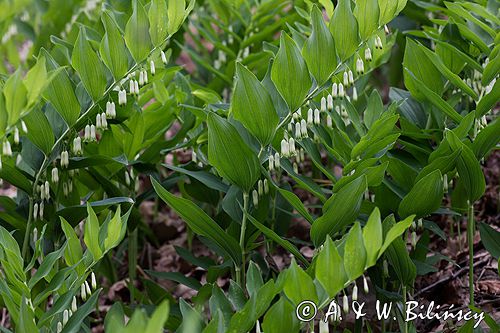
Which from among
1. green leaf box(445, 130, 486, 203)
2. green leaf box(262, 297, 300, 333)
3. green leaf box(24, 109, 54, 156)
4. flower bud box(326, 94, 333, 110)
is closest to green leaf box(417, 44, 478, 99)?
green leaf box(445, 130, 486, 203)

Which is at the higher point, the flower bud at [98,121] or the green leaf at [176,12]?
the green leaf at [176,12]

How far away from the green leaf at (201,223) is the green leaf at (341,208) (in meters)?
0.31

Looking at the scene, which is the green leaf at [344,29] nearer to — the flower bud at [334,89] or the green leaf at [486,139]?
the flower bud at [334,89]

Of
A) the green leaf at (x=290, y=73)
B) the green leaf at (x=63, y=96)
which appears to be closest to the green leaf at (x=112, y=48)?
the green leaf at (x=63, y=96)

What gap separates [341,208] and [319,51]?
1.66 feet

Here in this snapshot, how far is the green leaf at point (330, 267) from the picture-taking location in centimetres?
183

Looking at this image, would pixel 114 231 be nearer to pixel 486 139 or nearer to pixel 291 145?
pixel 291 145

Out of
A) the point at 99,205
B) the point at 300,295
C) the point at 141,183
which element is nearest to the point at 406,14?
the point at 141,183

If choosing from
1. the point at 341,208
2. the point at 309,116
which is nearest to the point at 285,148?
the point at 309,116

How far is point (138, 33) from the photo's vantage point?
7.82 feet

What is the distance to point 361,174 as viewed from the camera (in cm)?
229

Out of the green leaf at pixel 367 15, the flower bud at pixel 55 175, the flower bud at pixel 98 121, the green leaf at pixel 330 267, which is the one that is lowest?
the green leaf at pixel 330 267

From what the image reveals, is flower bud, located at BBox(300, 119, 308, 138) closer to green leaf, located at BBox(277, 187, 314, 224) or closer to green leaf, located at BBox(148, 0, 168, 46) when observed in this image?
green leaf, located at BBox(277, 187, 314, 224)

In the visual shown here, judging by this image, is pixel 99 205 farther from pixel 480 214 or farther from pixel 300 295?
pixel 480 214
